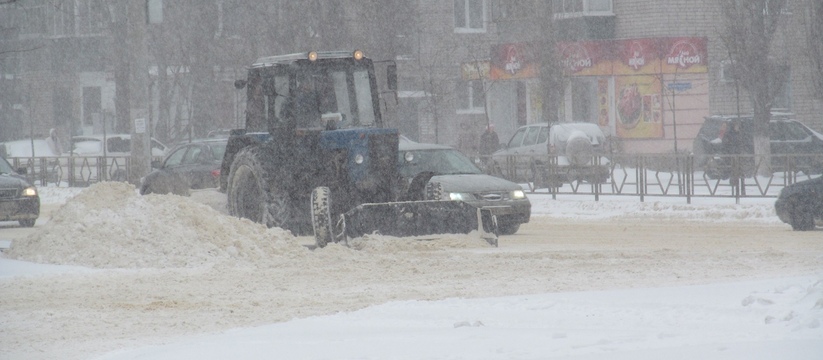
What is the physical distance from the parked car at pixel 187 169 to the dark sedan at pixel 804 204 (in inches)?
442

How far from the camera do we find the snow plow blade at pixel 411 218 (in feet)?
53.5

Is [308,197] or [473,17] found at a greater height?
[473,17]

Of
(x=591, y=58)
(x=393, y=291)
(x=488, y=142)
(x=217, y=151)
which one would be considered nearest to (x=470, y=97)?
(x=591, y=58)

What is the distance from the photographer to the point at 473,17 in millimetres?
50000

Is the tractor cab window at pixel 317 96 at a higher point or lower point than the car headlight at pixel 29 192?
higher

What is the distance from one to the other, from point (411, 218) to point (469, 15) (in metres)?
34.1

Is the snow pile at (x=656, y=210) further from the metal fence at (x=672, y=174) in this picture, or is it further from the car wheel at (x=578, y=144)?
the car wheel at (x=578, y=144)

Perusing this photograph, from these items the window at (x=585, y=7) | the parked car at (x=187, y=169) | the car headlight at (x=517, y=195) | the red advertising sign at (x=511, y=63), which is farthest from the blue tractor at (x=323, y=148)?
the window at (x=585, y=7)

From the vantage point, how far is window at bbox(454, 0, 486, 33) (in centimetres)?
4962

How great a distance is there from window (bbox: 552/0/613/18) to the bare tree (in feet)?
32.9

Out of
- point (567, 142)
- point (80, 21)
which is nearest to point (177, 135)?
point (80, 21)

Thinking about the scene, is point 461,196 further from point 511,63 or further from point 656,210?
point 511,63

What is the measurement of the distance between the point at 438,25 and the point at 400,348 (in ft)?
131

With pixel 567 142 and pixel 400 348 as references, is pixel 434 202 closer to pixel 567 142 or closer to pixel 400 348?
pixel 400 348
